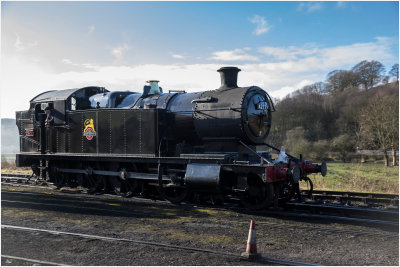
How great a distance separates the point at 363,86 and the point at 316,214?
45320 millimetres

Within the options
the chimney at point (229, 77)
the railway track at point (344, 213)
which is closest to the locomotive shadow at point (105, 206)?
the railway track at point (344, 213)

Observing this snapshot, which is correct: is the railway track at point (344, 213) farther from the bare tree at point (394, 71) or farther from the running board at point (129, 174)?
the bare tree at point (394, 71)

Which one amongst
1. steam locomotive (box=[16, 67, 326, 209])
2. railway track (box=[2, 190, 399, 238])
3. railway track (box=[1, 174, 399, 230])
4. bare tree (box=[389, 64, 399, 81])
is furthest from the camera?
bare tree (box=[389, 64, 399, 81])

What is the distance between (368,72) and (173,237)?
164 feet

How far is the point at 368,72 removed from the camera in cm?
4981

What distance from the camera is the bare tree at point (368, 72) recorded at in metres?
48.8

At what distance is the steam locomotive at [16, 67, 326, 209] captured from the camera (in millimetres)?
9281

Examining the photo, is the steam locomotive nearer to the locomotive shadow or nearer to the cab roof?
the cab roof

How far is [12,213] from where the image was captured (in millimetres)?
9070

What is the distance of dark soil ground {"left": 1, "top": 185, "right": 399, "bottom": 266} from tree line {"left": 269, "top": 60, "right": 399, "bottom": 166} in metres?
21.4

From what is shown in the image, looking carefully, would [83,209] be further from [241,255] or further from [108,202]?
[241,255]

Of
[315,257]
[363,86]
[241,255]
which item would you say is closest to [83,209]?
[241,255]

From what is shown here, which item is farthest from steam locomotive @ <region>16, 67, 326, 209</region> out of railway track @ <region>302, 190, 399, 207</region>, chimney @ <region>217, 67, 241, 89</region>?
railway track @ <region>302, 190, 399, 207</region>

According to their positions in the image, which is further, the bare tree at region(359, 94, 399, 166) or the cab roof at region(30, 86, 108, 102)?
the bare tree at region(359, 94, 399, 166)
